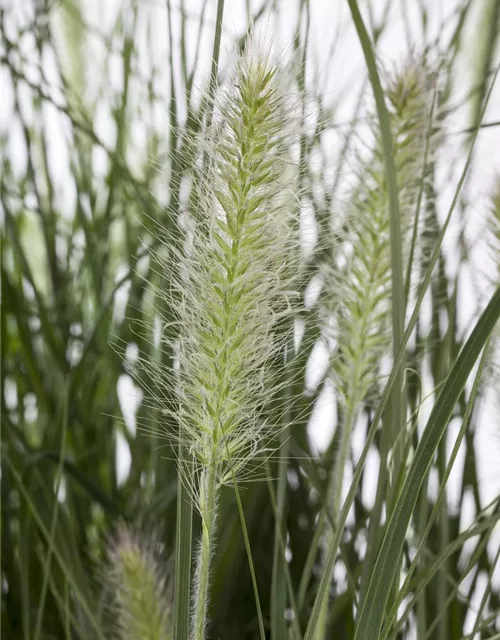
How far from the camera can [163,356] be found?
0.48 meters

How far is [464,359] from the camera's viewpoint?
26 cm

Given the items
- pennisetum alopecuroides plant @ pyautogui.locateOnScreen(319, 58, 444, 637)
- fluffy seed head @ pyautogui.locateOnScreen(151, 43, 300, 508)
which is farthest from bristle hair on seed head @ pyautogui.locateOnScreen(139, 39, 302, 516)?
pennisetum alopecuroides plant @ pyautogui.locateOnScreen(319, 58, 444, 637)

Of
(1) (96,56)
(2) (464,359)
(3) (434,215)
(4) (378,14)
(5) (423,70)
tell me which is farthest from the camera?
(1) (96,56)

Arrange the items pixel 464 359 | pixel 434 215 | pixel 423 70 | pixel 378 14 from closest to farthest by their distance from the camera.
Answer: pixel 464 359 → pixel 423 70 → pixel 434 215 → pixel 378 14

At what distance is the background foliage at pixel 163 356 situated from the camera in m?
0.44

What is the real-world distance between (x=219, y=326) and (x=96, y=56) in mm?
637

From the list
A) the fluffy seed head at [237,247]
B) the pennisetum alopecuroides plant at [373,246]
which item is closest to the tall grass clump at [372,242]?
the pennisetum alopecuroides plant at [373,246]

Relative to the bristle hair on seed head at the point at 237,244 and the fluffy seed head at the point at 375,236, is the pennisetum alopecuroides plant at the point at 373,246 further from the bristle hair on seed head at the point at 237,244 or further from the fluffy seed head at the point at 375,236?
the bristle hair on seed head at the point at 237,244

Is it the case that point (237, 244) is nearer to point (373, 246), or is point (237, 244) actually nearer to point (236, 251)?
point (236, 251)

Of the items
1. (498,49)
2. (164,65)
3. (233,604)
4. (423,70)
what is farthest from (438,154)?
(164,65)

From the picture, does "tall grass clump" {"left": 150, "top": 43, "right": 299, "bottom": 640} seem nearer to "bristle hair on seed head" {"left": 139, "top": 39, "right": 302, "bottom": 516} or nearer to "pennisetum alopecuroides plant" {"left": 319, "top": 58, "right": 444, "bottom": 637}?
"bristle hair on seed head" {"left": 139, "top": 39, "right": 302, "bottom": 516}

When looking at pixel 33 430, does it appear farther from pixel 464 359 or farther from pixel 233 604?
pixel 464 359

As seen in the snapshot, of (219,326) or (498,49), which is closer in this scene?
(219,326)

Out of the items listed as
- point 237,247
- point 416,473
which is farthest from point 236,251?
point 416,473
